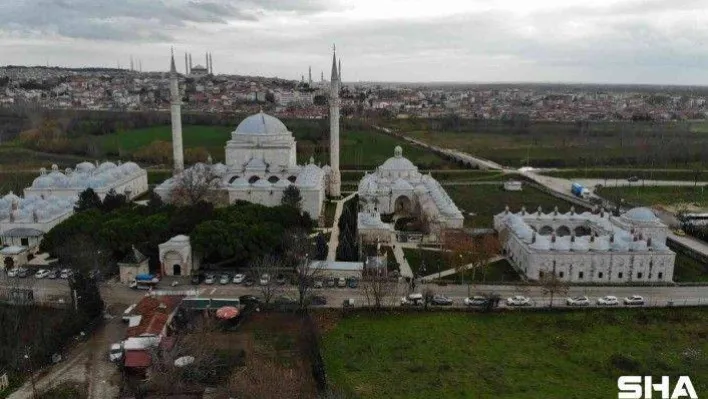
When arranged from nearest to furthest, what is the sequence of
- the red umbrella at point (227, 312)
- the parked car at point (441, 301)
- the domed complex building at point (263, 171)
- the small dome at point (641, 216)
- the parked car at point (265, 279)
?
the red umbrella at point (227, 312) → the parked car at point (441, 301) → the parked car at point (265, 279) → the small dome at point (641, 216) → the domed complex building at point (263, 171)

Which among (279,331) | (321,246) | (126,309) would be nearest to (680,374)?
(279,331)

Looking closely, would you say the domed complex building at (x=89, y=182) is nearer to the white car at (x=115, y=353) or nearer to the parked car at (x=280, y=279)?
the parked car at (x=280, y=279)

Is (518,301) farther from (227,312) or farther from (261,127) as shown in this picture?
(261,127)

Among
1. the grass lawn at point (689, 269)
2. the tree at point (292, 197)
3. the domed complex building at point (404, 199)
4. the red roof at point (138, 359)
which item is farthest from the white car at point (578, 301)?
the tree at point (292, 197)

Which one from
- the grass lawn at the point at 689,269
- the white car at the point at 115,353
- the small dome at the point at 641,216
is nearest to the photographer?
the white car at the point at 115,353

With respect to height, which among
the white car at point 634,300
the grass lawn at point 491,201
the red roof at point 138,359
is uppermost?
the grass lawn at point 491,201

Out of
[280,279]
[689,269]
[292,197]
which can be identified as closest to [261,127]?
[292,197]

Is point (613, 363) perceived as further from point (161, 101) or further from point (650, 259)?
point (161, 101)
